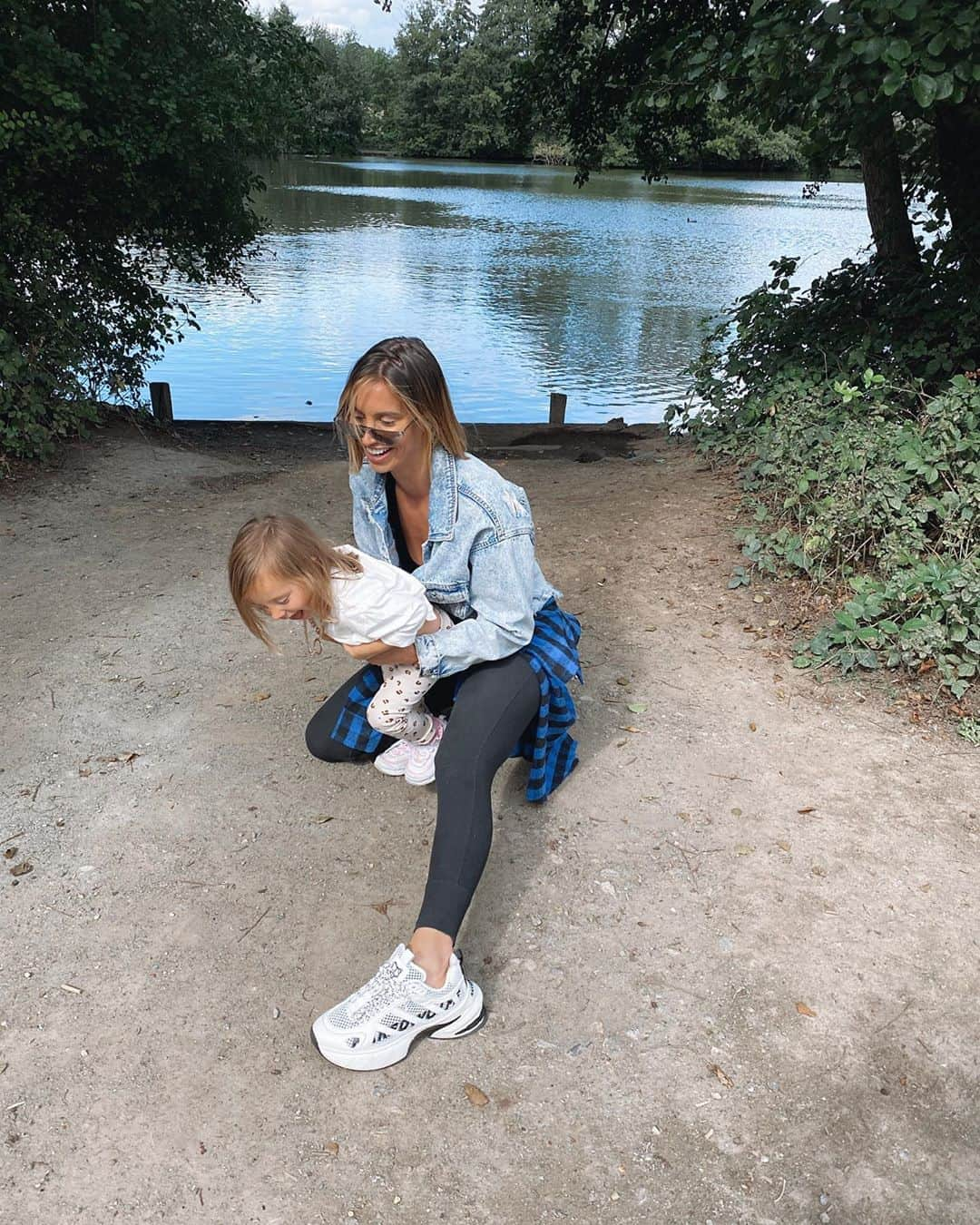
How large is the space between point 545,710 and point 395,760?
0.56 metres

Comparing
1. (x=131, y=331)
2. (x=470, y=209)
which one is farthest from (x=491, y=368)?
(x=470, y=209)

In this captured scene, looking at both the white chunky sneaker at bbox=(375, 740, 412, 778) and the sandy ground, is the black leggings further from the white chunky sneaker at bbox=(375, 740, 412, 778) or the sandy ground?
the white chunky sneaker at bbox=(375, 740, 412, 778)

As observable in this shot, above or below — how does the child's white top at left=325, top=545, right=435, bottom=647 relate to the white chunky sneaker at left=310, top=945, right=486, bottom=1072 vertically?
above

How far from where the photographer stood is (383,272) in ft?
57.0

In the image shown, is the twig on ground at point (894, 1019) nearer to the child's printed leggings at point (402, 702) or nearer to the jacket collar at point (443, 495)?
the child's printed leggings at point (402, 702)

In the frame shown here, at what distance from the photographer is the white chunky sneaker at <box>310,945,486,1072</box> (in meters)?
1.94

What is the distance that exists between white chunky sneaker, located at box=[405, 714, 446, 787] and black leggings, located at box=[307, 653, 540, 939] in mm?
420

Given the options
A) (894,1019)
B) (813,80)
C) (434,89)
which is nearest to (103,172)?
(813,80)

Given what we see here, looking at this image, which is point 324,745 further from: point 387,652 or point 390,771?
point 387,652

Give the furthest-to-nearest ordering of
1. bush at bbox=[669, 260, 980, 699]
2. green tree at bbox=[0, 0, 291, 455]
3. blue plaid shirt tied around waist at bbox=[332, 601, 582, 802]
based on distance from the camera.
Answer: green tree at bbox=[0, 0, 291, 455] → bush at bbox=[669, 260, 980, 699] → blue plaid shirt tied around waist at bbox=[332, 601, 582, 802]

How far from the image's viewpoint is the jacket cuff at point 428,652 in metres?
2.26

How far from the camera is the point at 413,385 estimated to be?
7.31 feet

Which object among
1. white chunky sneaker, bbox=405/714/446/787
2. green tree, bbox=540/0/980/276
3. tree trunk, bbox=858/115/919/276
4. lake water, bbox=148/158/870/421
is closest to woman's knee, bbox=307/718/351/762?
white chunky sneaker, bbox=405/714/446/787

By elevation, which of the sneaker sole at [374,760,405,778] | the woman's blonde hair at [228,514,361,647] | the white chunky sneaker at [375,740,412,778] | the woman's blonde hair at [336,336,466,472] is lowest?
the sneaker sole at [374,760,405,778]
